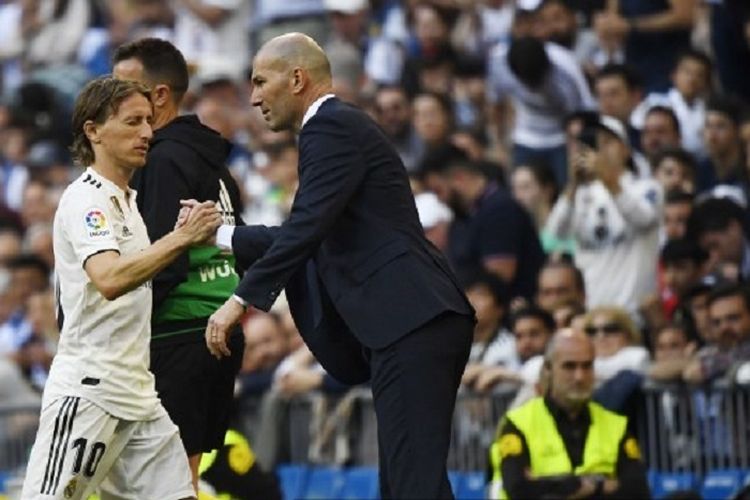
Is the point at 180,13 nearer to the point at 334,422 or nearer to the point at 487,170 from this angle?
the point at 487,170

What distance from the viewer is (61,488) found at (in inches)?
354

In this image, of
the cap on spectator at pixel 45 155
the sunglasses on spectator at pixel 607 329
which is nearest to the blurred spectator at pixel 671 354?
the sunglasses on spectator at pixel 607 329

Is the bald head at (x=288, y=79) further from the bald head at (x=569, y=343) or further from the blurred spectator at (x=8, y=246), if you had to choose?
the blurred spectator at (x=8, y=246)

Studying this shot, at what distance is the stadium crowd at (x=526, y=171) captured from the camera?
13.9 metres

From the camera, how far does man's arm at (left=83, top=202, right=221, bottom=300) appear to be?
878cm

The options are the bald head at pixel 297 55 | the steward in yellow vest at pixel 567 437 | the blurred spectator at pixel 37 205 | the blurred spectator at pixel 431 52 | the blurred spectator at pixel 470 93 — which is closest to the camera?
the bald head at pixel 297 55

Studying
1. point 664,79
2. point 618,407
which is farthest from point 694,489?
point 664,79

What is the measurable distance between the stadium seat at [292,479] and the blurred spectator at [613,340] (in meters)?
2.06

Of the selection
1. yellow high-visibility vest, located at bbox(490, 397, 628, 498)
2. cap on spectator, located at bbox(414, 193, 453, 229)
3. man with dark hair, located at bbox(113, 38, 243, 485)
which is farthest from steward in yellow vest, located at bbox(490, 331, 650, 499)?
cap on spectator, located at bbox(414, 193, 453, 229)

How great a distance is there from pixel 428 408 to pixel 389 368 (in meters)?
0.22

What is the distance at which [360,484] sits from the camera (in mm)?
13922

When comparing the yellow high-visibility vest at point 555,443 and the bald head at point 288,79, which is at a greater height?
the bald head at point 288,79

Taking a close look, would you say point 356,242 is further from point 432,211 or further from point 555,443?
point 432,211

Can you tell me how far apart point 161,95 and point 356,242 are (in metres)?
1.32
